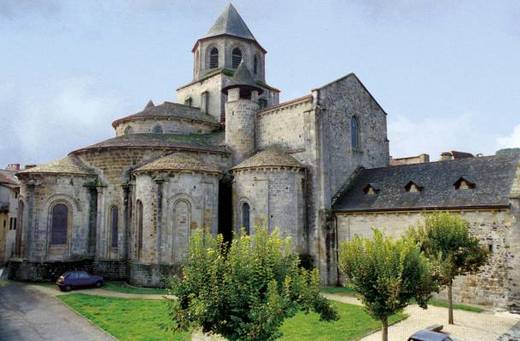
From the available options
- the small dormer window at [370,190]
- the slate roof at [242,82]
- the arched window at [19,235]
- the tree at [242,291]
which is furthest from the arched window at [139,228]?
the tree at [242,291]

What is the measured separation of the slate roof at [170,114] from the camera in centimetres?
3225

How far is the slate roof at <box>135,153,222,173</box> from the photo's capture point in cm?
2453

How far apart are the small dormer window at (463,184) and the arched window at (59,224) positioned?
956 inches

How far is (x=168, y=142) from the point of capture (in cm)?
2853

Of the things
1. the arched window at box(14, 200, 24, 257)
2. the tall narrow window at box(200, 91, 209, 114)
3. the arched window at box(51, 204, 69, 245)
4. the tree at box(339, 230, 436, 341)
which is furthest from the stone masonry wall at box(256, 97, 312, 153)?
A: the arched window at box(14, 200, 24, 257)

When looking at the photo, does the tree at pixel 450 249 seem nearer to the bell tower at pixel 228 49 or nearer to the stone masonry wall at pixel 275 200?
the stone masonry wall at pixel 275 200

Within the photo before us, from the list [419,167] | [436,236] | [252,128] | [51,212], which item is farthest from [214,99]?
[436,236]

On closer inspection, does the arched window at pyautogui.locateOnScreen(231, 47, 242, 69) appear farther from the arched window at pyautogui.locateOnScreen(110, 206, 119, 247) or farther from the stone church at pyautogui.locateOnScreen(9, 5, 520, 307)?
the arched window at pyautogui.locateOnScreen(110, 206, 119, 247)

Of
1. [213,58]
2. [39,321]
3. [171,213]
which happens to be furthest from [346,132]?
[39,321]

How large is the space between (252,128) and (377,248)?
64.9 ft

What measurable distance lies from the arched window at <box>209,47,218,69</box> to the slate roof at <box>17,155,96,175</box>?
15835 millimetres

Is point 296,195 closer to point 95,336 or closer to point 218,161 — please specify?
point 218,161

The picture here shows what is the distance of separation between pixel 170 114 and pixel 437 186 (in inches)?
804

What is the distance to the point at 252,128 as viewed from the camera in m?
30.6
